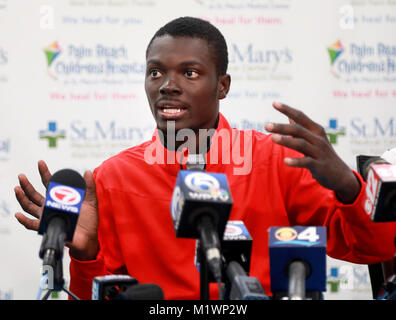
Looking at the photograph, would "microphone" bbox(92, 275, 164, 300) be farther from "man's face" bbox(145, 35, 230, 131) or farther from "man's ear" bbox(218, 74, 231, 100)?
"man's ear" bbox(218, 74, 231, 100)

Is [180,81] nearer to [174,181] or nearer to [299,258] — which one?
[174,181]

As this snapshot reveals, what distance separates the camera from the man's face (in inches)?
61.9

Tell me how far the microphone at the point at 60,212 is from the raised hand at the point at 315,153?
39 centimetres

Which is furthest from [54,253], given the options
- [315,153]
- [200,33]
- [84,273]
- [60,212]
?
[200,33]

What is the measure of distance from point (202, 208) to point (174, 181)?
66 cm

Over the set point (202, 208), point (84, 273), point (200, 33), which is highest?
point (200, 33)

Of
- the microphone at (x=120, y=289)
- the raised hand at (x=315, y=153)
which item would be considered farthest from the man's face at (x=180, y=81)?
the microphone at (x=120, y=289)

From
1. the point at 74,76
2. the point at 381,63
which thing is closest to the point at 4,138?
the point at 74,76

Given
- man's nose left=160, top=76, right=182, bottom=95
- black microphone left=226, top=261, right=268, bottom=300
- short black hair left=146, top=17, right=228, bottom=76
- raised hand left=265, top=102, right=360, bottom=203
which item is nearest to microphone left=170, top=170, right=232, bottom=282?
black microphone left=226, top=261, right=268, bottom=300

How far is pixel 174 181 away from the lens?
160 cm

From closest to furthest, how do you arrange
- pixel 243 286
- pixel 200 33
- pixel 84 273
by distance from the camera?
pixel 243 286 < pixel 84 273 < pixel 200 33

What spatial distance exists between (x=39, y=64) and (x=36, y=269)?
40.6 inches

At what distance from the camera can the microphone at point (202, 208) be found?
93 cm

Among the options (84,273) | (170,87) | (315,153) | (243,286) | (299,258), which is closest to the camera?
(243,286)
